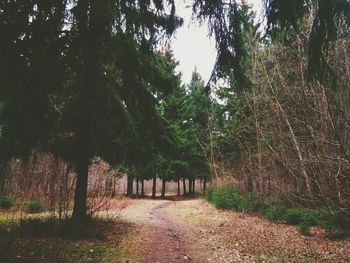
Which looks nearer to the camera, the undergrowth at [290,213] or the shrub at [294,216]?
the undergrowth at [290,213]

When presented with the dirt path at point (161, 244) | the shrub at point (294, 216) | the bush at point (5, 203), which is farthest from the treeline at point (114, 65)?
the bush at point (5, 203)

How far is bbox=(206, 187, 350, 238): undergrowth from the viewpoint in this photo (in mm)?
11133

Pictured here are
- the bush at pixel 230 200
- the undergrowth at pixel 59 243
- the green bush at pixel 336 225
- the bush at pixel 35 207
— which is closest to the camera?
the undergrowth at pixel 59 243

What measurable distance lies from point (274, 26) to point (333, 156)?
17.6ft

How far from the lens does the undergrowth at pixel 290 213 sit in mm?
11133

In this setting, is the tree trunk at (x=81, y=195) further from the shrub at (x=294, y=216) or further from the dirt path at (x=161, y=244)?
the shrub at (x=294, y=216)

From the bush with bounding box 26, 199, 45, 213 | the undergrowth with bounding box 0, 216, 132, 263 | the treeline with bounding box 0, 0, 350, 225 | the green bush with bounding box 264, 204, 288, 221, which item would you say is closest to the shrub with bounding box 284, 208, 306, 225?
the green bush with bounding box 264, 204, 288, 221

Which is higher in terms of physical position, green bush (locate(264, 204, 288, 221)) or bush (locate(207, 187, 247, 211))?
bush (locate(207, 187, 247, 211))

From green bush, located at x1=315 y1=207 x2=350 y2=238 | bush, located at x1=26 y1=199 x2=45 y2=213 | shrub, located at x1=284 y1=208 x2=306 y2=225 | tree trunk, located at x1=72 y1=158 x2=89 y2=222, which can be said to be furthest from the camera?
bush, located at x1=26 y1=199 x2=45 y2=213

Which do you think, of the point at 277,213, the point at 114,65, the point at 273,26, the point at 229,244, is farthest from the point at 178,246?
the point at 277,213

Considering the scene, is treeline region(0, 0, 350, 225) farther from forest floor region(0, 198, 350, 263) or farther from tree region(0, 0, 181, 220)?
forest floor region(0, 198, 350, 263)

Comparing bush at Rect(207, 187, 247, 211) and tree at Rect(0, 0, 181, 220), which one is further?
bush at Rect(207, 187, 247, 211)

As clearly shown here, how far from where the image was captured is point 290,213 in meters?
14.4

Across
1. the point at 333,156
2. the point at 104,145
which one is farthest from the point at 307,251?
the point at 104,145
